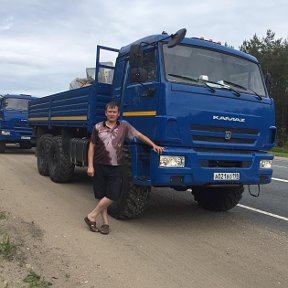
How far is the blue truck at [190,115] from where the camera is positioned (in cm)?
613

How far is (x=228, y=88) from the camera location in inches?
263

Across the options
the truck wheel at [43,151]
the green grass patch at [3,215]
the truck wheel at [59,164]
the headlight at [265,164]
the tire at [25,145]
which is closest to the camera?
the green grass patch at [3,215]

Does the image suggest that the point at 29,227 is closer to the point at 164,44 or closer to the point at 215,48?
the point at 164,44

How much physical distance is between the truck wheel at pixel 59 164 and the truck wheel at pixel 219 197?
9.84 feet

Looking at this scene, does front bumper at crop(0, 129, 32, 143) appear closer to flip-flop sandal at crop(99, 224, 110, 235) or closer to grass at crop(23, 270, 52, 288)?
flip-flop sandal at crop(99, 224, 110, 235)

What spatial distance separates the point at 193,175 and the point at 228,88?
56.5 inches

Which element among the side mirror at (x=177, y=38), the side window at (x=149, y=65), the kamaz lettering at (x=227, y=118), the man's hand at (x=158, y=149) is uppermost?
the side mirror at (x=177, y=38)

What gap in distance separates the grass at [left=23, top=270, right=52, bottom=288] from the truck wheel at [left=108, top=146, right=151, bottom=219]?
2.49m

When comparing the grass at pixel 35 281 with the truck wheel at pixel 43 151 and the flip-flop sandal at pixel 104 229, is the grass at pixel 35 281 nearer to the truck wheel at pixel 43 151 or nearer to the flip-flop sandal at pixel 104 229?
the flip-flop sandal at pixel 104 229

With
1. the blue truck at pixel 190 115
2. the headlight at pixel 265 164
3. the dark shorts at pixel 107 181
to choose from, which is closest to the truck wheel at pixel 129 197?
the blue truck at pixel 190 115

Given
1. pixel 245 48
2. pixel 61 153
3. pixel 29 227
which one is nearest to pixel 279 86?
pixel 245 48

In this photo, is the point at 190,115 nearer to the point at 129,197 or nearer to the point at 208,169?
the point at 208,169

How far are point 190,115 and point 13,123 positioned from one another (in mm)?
12900

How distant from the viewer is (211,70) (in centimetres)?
679
